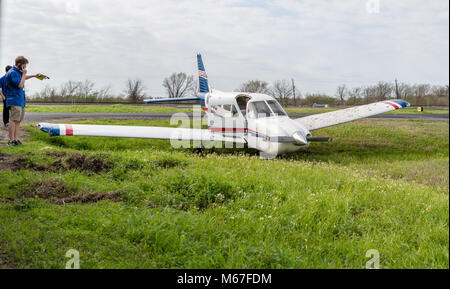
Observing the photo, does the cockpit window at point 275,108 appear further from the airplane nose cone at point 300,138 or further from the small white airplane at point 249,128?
the airplane nose cone at point 300,138

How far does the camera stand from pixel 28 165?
6.47 m

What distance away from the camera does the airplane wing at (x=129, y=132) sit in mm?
8320

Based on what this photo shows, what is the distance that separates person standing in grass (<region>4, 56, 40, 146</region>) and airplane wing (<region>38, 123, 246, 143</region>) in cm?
63

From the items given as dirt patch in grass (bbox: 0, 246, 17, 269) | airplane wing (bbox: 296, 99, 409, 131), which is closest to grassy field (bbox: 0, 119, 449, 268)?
dirt patch in grass (bbox: 0, 246, 17, 269)

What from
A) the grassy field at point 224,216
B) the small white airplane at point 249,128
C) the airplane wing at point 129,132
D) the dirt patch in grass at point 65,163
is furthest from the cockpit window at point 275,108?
the dirt patch in grass at point 65,163

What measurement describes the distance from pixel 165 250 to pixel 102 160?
14.1 feet

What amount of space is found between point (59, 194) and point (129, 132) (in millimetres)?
4361

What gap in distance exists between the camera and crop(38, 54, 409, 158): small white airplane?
841cm

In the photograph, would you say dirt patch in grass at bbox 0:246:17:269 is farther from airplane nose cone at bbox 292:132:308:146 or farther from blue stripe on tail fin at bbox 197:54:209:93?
blue stripe on tail fin at bbox 197:54:209:93

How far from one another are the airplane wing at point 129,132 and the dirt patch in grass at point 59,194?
3.43 m

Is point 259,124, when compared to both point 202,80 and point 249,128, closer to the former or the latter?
point 249,128

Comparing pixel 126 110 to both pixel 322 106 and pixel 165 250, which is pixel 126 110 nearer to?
pixel 322 106
